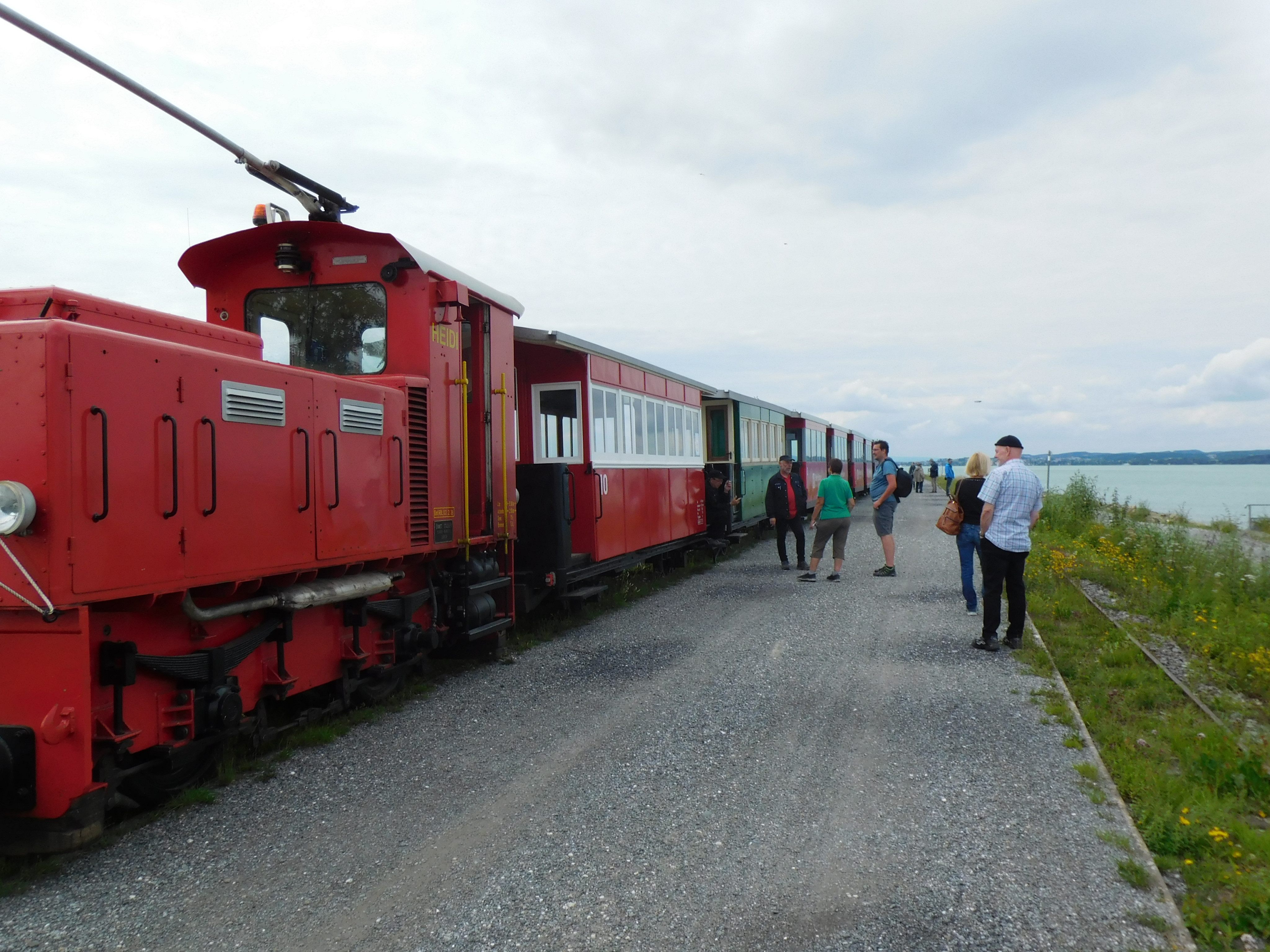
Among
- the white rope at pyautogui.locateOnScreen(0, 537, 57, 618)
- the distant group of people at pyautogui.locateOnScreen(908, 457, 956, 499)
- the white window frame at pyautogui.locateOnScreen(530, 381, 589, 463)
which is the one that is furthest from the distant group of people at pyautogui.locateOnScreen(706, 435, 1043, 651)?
the distant group of people at pyautogui.locateOnScreen(908, 457, 956, 499)

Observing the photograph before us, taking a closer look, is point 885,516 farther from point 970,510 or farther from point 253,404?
point 253,404

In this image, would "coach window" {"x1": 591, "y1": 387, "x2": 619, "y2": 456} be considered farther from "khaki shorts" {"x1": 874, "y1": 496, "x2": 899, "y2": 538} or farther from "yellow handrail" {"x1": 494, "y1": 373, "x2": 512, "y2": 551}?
"khaki shorts" {"x1": 874, "y1": 496, "x2": 899, "y2": 538}

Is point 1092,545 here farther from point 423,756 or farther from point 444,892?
point 444,892

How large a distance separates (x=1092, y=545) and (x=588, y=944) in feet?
51.8

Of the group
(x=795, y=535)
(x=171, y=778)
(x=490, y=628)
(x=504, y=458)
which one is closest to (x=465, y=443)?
Answer: (x=504, y=458)

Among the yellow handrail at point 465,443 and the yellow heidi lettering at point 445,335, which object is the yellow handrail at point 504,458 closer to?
the yellow handrail at point 465,443

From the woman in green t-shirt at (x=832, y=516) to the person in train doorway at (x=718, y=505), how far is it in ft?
10.5

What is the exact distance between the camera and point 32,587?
11.5 ft

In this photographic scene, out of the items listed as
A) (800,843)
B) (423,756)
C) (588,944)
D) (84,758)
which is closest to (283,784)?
(423,756)

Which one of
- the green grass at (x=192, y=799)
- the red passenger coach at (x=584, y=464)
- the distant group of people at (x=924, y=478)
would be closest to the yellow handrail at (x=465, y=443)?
the red passenger coach at (x=584, y=464)

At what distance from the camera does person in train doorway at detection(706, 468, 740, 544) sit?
15633mm

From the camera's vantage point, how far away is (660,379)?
41.7 ft

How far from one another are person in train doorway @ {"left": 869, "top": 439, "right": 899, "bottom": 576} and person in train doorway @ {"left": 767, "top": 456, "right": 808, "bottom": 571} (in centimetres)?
134

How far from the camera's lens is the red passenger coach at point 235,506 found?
364cm
